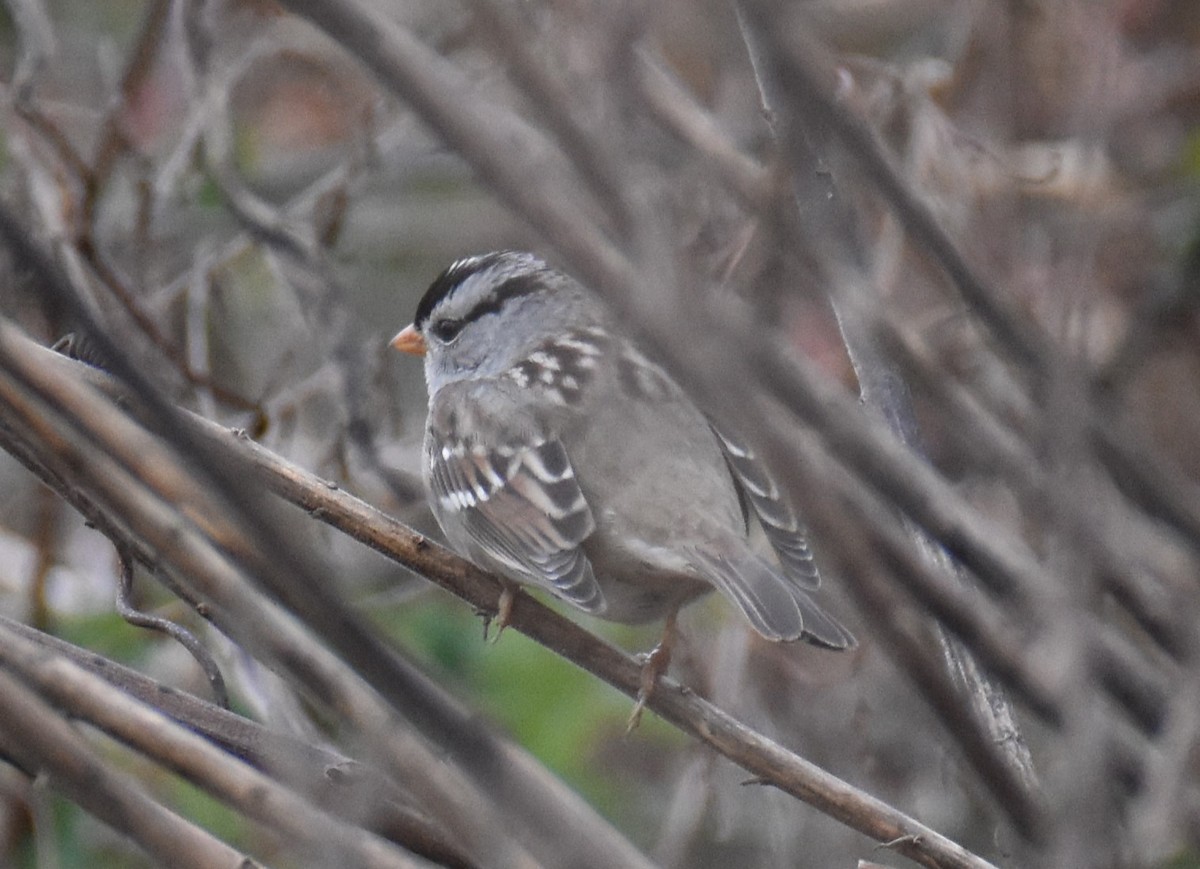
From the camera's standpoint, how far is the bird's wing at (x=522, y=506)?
299 cm

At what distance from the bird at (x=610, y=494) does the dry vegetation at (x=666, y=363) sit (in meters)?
Result: 0.14

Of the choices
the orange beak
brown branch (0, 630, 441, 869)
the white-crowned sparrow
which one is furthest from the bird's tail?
the orange beak

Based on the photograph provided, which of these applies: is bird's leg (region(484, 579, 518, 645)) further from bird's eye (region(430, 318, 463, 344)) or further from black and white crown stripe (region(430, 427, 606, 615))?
bird's eye (region(430, 318, 463, 344))

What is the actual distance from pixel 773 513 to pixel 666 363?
5.90 feet

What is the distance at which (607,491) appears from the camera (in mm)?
3180

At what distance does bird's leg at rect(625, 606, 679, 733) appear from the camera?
2.69m

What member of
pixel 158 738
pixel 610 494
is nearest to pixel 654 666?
pixel 610 494

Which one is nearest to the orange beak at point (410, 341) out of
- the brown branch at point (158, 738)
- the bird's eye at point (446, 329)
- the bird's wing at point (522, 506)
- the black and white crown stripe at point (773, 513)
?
the bird's eye at point (446, 329)

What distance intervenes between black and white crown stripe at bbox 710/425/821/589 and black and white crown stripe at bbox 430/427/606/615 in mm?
337

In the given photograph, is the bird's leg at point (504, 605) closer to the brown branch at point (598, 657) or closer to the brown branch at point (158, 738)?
the brown branch at point (598, 657)

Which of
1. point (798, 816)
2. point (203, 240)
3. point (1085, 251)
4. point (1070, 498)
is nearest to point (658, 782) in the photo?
point (798, 816)

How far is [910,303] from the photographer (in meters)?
4.66

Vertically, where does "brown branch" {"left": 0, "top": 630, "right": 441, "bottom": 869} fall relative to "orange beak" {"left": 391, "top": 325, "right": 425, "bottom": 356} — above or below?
above

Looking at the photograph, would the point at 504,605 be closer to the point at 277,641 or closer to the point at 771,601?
the point at 771,601
